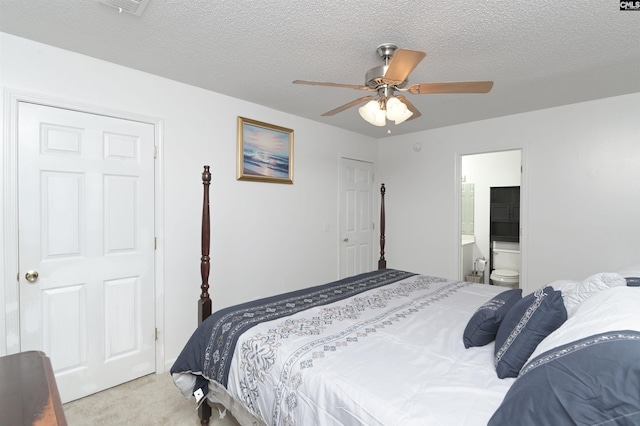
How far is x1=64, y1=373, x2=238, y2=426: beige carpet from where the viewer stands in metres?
1.99

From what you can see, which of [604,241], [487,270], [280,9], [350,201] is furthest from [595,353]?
[487,270]

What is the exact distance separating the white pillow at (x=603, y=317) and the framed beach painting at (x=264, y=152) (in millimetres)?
2747

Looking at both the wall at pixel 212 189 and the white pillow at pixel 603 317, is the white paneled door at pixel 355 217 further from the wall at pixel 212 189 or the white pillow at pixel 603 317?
the white pillow at pixel 603 317

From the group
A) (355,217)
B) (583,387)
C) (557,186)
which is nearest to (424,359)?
(583,387)

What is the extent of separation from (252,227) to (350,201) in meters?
1.65

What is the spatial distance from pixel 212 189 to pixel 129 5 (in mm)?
1558

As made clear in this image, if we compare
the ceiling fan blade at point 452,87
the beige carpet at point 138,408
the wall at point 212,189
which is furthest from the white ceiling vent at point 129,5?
the beige carpet at point 138,408

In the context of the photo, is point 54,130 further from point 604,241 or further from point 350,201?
point 604,241

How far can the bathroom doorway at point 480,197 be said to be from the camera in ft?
15.9

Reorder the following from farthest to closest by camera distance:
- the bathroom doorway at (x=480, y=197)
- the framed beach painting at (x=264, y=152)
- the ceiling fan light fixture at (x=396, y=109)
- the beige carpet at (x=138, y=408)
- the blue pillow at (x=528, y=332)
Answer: the bathroom doorway at (x=480, y=197), the framed beach painting at (x=264, y=152), the beige carpet at (x=138, y=408), the ceiling fan light fixture at (x=396, y=109), the blue pillow at (x=528, y=332)

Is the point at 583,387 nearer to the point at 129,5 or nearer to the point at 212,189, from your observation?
the point at 129,5

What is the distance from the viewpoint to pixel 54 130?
2.12 meters

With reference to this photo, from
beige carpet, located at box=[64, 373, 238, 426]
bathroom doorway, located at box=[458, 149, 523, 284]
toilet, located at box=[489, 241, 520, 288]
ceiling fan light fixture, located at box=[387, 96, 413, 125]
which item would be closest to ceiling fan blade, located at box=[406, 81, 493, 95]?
ceiling fan light fixture, located at box=[387, 96, 413, 125]

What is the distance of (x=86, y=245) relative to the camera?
7.42 feet
